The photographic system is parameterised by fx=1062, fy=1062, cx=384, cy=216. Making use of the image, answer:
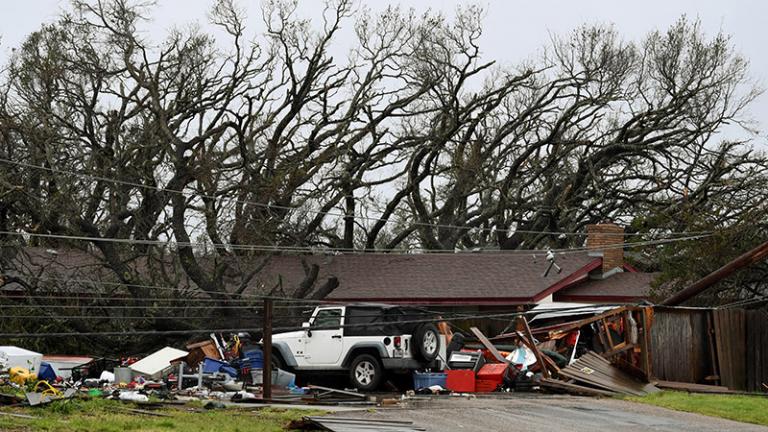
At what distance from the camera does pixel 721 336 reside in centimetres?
2492

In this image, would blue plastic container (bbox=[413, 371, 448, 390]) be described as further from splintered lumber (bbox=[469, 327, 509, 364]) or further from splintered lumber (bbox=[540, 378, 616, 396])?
splintered lumber (bbox=[540, 378, 616, 396])

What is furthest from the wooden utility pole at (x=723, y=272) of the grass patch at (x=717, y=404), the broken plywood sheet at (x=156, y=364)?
the broken plywood sheet at (x=156, y=364)

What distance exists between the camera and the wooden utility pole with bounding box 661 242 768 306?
25625mm

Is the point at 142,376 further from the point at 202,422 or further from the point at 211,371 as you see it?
the point at 202,422

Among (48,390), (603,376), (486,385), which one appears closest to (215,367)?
(48,390)

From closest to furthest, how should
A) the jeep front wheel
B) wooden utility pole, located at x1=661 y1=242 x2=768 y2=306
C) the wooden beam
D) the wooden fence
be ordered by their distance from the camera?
the wooden beam < the jeep front wheel < the wooden fence < wooden utility pole, located at x1=661 y1=242 x2=768 y2=306

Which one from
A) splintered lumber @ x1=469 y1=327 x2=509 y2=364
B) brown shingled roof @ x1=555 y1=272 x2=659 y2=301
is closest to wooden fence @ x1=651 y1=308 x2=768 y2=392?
splintered lumber @ x1=469 y1=327 x2=509 y2=364

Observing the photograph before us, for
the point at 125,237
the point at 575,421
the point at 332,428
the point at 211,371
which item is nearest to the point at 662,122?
the point at 125,237

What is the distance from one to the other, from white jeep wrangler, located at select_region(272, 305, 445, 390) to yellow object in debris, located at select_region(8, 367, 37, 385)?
5.33 m

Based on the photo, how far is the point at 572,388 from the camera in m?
21.6

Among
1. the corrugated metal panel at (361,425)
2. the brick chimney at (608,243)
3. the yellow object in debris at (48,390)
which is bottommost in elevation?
the corrugated metal panel at (361,425)

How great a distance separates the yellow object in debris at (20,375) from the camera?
1985 centimetres

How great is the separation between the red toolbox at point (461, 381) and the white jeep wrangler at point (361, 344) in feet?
2.30

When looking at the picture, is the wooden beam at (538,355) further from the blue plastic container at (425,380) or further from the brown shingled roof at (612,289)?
the brown shingled roof at (612,289)
